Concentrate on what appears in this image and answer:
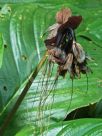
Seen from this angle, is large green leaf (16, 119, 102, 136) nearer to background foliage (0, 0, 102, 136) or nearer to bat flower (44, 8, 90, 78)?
background foliage (0, 0, 102, 136)

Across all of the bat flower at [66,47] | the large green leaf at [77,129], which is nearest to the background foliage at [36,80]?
the large green leaf at [77,129]

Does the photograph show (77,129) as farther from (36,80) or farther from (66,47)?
(36,80)

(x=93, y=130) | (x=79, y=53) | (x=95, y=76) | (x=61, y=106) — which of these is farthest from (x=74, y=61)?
(x=95, y=76)

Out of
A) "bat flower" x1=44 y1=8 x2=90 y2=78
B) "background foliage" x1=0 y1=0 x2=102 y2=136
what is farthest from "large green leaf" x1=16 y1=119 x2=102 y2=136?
"bat flower" x1=44 y1=8 x2=90 y2=78

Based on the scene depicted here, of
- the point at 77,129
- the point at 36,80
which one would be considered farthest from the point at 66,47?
the point at 36,80

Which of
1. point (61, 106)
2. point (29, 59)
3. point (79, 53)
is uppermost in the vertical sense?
point (79, 53)

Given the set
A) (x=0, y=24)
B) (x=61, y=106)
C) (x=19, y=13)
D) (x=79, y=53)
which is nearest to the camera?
(x=79, y=53)

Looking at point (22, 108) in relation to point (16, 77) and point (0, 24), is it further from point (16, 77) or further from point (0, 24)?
point (0, 24)
